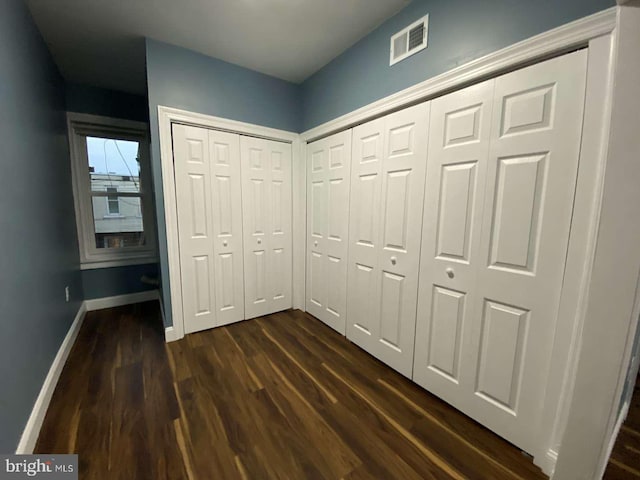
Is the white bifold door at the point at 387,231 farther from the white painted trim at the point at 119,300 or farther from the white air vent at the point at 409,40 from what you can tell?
the white painted trim at the point at 119,300

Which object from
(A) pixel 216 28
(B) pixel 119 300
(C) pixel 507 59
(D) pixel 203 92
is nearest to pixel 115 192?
(B) pixel 119 300

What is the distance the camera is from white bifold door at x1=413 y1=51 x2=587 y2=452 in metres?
1.13

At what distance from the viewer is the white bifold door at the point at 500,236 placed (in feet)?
3.72

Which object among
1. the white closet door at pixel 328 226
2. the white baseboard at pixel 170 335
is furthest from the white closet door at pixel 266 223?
the white baseboard at pixel 170 335

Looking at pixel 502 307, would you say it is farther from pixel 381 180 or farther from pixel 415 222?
pixel 381 180

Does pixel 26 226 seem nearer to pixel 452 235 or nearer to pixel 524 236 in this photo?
pixel 452 235

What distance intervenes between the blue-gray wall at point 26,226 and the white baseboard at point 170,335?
0.71 metres

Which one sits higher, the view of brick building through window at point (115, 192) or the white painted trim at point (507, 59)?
the white painted trim at point (507, 59)

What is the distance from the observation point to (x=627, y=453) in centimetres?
130

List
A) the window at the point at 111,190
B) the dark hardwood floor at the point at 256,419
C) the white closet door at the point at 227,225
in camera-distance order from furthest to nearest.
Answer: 1. the window at the point at 111,190
2. the white closet door at the point at 227,225
3. the dark hardwood floor at the point at 256,419

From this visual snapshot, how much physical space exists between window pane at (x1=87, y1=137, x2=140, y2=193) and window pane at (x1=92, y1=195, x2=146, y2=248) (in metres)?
0.15

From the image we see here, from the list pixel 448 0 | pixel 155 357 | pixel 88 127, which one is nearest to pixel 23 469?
pixel 155 357

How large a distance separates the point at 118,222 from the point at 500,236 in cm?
410

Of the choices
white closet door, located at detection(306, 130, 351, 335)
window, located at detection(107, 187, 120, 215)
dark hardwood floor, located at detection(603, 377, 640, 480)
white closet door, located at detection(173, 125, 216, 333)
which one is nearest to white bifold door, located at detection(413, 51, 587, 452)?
dark hardwood floor, located at detection(603, 377, 640, 480)
